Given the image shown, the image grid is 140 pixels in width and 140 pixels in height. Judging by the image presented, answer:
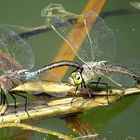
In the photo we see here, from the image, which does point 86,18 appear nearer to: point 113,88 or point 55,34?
point 55,34

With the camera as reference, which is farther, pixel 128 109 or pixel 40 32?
pixel 40 32

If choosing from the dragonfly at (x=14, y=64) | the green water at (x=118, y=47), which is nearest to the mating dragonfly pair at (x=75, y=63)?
the dragonfly at (x=14, y=64)

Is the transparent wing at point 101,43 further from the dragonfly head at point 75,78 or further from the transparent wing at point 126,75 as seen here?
the dragonfly head at point 75,78

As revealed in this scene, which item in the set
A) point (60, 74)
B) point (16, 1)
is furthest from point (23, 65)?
point (16, 1)

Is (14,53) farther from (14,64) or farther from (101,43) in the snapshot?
(101,43)

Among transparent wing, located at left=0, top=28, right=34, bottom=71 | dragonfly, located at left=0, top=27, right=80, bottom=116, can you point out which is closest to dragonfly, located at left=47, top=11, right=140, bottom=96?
dragonfly, located at left=0, top=27, right=80, bottom=116

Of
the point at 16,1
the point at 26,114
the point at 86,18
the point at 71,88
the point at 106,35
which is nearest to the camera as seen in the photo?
the point at 26,114

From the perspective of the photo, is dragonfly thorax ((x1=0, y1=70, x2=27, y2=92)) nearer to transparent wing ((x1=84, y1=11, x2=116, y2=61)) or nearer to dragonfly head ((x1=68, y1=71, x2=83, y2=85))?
dragonfly head ((x1=68, y1=71, x2=83, y2=85))

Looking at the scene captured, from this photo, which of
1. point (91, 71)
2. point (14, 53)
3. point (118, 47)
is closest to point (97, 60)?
point (91, 71)
